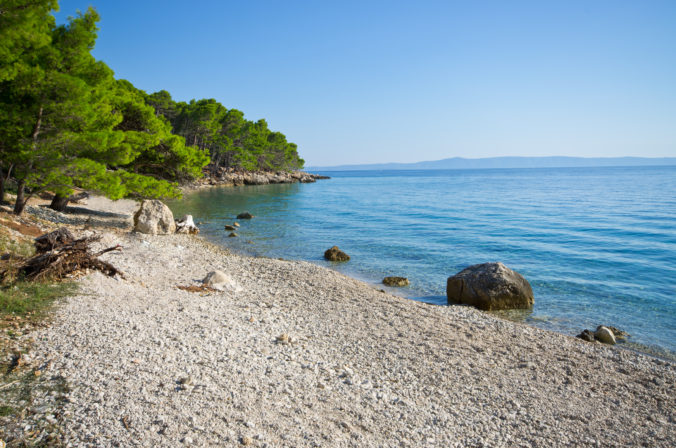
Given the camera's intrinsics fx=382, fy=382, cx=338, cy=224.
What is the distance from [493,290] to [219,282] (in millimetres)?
8812

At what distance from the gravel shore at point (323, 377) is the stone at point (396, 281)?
435 cm

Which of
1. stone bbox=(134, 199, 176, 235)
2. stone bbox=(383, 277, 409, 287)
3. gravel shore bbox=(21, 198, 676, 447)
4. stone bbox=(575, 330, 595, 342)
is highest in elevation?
stone bbox=(134, 199, 176, 235)

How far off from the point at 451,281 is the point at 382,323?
4.72 metres

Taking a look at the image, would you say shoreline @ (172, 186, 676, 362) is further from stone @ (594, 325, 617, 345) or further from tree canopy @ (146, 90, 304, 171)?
tree canopy @ (146, 90, 304, 171)

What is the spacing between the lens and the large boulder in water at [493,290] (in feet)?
41.4

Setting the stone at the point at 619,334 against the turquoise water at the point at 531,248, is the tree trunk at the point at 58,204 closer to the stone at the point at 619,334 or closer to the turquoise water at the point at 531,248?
the turquoise water at the point at 531,248

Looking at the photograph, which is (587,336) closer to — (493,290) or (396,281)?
(493,290)

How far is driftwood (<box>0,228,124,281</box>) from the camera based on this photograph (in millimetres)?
8445

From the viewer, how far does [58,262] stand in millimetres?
8797

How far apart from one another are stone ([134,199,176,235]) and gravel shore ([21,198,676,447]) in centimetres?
998

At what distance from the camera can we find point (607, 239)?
23.9 meters

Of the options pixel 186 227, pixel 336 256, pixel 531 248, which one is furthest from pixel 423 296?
pixel 186 227

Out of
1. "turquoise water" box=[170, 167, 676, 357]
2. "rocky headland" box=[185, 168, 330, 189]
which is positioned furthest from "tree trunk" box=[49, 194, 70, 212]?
"rocky headland" box=[185, 168, 330, 189]

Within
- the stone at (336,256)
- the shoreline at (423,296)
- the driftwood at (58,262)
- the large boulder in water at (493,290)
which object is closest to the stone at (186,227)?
the shoreline at (423,296)
